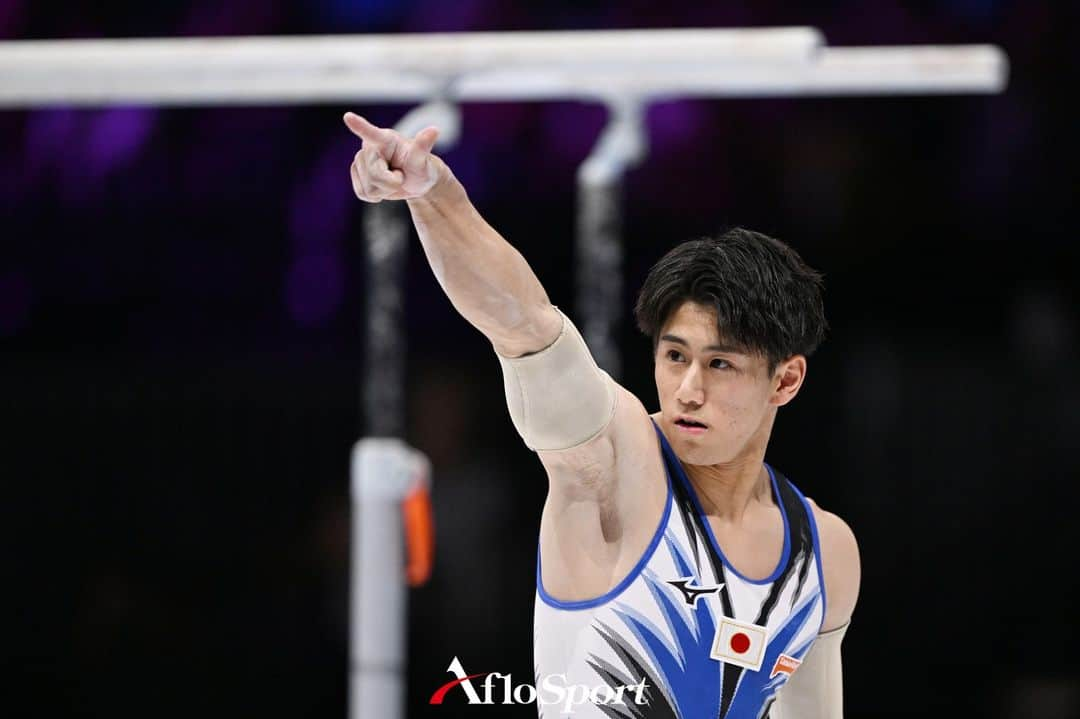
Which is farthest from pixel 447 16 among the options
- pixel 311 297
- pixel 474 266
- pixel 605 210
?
pixel 474 266

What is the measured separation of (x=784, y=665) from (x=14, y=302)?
421 cm

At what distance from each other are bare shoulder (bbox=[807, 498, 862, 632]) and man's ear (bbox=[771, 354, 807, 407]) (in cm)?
28

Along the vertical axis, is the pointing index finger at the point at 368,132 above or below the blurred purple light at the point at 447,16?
below

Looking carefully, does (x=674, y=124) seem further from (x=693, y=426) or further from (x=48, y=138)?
(x=693, y=426)

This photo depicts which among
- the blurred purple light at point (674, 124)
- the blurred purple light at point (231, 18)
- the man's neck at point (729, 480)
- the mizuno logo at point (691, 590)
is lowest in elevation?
the mizuno logo at point (691, 590)

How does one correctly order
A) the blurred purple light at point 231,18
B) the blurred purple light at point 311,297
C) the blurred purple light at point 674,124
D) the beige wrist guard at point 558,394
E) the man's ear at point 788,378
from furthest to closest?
the blurred purple light at point 231,18
the blurred purple light at point 674,124
the blurred purple light at point 311,297
the man's ear at point 788,378
the beige wrist guard at point 558,394

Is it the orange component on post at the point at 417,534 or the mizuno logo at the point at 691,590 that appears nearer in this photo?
the mizuno logo at the point at 691,590

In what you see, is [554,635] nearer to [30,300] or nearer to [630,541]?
[630,541]

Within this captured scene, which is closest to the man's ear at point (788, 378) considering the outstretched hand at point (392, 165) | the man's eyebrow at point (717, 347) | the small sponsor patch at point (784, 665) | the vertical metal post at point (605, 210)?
the man's eyebrow at point (717, 347)

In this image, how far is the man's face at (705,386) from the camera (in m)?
2.26

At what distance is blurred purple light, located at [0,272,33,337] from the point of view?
577 centimetres

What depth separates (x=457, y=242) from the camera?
202 centimetres

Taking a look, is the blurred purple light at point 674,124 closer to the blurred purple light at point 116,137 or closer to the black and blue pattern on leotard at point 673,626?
the blurred purple light at point 116,137

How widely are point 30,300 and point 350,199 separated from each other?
1.32 meters
